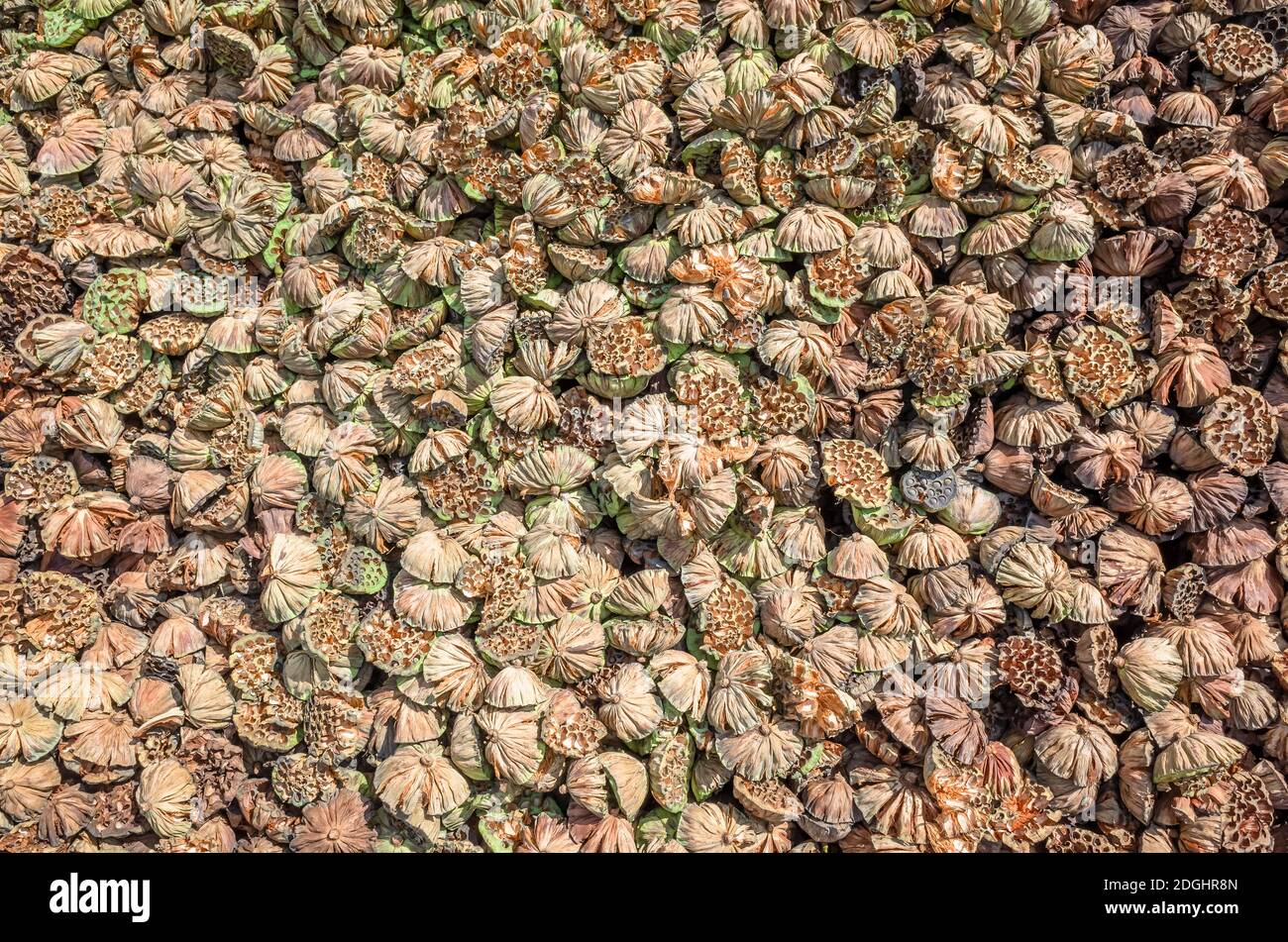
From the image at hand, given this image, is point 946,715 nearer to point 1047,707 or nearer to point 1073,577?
point 1047,707

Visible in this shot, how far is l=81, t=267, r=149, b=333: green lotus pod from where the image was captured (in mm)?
1227

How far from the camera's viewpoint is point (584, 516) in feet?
3.66

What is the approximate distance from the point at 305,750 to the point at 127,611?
1.14 ft

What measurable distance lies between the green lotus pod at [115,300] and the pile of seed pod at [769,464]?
27 centimetres

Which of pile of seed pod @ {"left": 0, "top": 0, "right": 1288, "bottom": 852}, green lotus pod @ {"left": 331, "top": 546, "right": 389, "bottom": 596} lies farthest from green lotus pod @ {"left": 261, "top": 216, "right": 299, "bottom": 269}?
green lotus pod @ {"left": 331, "top": 546, "right": 389, "bottom": 596}

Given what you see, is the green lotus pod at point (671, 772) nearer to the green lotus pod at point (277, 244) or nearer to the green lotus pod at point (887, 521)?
the green lotus pod at point (887, 521)

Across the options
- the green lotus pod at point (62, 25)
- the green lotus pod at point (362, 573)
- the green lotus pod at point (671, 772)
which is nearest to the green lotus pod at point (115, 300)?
the green lotus pod at point (62, 25)

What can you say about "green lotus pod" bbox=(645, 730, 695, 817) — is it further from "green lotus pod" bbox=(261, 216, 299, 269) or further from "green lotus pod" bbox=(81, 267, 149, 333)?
"green lotus pod" bbox=(81, 267, 149, 333)

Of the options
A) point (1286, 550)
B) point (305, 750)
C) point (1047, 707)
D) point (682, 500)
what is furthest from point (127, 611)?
point (1286, 550)

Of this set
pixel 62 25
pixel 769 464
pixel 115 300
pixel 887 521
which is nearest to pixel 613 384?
pixel 769 464

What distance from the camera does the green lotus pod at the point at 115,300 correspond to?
1227 mm

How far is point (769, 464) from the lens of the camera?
1066 mm

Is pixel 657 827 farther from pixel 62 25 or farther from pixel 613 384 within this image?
pixel 62 25

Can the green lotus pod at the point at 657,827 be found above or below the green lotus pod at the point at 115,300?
below
